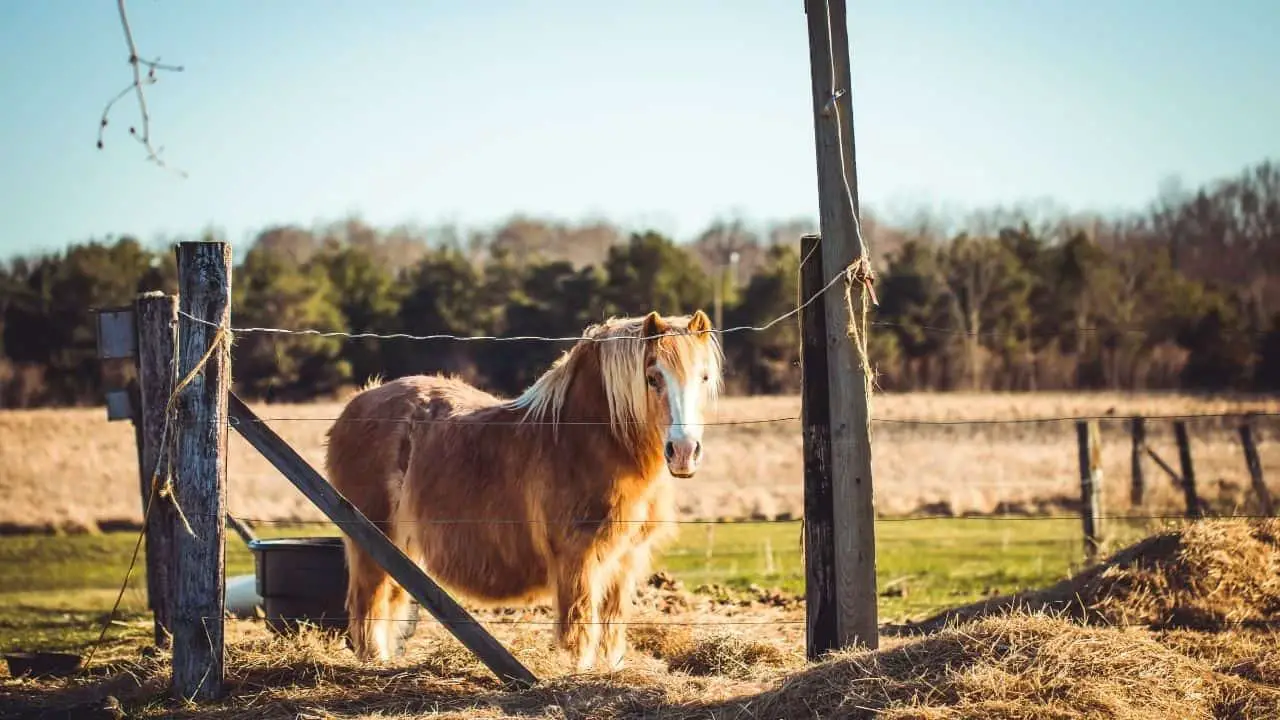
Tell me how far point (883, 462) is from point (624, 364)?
15620 millimetres

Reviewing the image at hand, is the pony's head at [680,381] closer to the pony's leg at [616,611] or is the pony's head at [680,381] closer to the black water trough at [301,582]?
the pony's leg at [616,611]

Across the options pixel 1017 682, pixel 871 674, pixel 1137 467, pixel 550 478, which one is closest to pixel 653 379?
pixel 550 478

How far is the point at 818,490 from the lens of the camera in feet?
17.6

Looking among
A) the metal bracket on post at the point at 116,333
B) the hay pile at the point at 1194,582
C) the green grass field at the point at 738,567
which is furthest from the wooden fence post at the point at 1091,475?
the metal bracket on post at the point at 116,333

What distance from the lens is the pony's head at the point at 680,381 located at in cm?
527

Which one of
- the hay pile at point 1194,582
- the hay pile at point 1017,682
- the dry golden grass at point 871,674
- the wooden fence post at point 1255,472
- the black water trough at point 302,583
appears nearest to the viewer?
the hay pile at point 1017,682

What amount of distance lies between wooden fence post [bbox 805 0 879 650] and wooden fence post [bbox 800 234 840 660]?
2.3 inches

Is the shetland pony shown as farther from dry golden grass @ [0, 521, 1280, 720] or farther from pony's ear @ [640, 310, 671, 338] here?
dry golden grass @ [0, 521, 1280, 720]

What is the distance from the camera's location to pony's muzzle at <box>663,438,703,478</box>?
520 cm

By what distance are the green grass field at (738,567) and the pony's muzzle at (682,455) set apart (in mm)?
3494

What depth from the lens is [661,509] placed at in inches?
238

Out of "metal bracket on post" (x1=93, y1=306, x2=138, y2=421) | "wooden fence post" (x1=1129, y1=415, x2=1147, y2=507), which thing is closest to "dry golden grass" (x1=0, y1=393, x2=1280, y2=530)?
"wooden fence post" (x1=1129, y1=415, x2=1147, y2=507)

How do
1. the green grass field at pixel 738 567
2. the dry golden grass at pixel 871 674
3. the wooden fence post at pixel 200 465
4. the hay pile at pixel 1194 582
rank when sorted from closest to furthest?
the dry golden grass at pixel 871 674 < the wooden fence post at pixel 200 465 < the hay pile at pixel 1194 582 < the green grass field at pixel 738 567

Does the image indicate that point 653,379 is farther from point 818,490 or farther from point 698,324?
point 818,490
